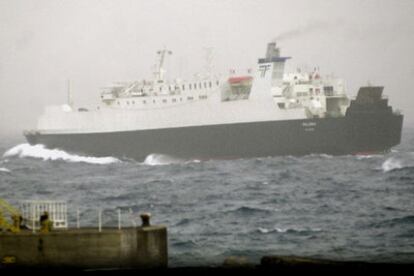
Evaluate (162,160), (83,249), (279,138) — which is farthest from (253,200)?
(162,160)

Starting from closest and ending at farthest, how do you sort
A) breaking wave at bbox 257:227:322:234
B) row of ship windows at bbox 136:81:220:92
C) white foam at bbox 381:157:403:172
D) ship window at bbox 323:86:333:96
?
breaking wave at bbox 257:227:322:234, white foam at bbox 381:157:403:172, row of ship windows at bbox 136:81:220:92, ship window at bbox 323:86:333:96

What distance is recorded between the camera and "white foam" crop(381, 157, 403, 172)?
3829cm

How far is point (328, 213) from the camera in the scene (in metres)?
23.4

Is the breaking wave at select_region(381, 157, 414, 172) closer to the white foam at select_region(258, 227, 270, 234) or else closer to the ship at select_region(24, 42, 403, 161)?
the ship at select_region(24, 42, 403, 161)

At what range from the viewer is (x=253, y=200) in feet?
87.6

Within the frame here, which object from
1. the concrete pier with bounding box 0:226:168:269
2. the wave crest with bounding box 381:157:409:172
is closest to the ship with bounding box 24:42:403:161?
the wave crest with bounding box 381:157:409:172

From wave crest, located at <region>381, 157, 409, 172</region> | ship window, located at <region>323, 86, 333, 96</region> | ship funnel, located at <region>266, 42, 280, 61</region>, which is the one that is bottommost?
wave crest, located at <region>381, 157, 409, 172</region>

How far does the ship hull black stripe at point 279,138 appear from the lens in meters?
45.4

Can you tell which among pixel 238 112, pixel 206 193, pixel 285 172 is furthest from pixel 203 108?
pixel 206 193

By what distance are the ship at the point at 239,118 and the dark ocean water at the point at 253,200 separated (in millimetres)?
1294

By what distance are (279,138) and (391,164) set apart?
25.2 ft

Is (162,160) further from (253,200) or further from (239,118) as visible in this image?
(253,200)

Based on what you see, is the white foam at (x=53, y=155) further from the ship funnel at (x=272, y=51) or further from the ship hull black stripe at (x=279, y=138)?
the ship funnel at (x=272, y=51)

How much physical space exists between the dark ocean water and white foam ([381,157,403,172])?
0.07m
